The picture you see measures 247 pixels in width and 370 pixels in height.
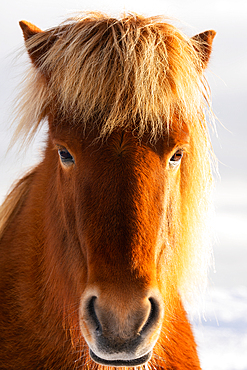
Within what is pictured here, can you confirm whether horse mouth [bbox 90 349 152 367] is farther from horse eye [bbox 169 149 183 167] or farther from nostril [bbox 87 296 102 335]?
horse eye [bbox 169 149 183 167]

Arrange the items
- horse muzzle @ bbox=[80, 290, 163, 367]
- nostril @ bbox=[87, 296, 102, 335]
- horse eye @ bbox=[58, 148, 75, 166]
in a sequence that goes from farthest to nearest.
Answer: horse eye @ bbox=[58, 148, 75, 166], nostril @ bbox=[87, 296, 102, 335], horse muzzle @ bbox=[80, 290, 163, 367]

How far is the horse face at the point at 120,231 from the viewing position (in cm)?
222

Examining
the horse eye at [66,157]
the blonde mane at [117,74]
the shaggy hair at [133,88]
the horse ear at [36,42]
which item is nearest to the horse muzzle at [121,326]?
the shaggy hair at [133,88]

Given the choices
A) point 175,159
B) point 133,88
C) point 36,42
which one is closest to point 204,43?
point 133,88

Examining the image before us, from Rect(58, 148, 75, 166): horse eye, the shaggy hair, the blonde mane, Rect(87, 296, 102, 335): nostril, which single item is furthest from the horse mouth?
the blonde mane

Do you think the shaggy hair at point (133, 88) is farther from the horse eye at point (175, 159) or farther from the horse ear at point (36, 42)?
the horse eye at point (175, 159)

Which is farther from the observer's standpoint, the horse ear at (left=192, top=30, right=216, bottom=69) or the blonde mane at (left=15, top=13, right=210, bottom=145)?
the horse ear at (left=192, top=30, right=216, bottom=69)

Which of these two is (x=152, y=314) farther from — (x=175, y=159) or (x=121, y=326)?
(x=175, y=159)

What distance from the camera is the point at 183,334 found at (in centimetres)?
351

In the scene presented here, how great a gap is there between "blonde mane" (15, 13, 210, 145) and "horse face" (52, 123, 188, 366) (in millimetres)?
163

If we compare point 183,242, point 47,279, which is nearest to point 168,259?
point 183,242

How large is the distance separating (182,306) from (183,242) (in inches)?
28.3

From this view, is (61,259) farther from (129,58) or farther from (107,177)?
(129,58)

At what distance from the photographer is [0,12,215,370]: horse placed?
2.35 m
